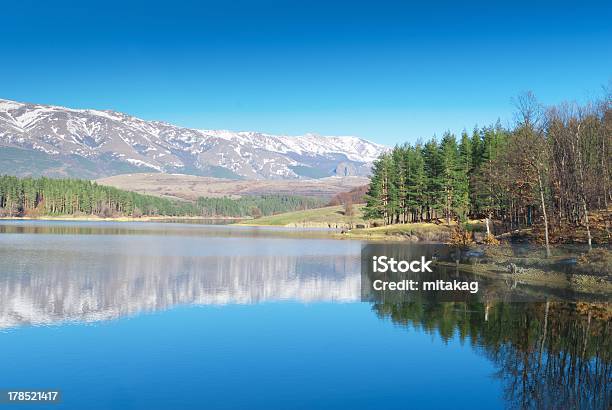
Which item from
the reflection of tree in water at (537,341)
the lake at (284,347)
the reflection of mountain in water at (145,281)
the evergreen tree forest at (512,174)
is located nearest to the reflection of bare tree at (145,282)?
the reflection of mountain in water at (145,281)

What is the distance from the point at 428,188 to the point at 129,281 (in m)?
91.6

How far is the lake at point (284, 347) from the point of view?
22.0m

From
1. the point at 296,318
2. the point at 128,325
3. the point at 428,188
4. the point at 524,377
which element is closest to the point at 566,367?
the point at 524,377

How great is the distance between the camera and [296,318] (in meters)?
37.3

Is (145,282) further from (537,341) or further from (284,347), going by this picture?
(537,341)

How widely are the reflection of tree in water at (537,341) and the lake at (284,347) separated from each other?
3.3 inches

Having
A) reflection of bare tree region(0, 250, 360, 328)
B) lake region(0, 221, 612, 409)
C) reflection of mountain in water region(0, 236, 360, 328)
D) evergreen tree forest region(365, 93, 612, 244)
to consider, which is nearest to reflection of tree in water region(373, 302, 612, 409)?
lake region(0, 221, 612, 409)

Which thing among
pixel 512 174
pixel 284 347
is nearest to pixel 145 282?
pixel 284 347

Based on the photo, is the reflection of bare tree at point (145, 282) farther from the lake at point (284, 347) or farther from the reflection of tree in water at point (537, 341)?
the reflection of tree in water at point (537, 341)

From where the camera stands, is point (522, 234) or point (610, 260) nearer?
point (610, 260)

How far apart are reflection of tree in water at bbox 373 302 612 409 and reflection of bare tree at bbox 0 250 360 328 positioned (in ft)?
34.5

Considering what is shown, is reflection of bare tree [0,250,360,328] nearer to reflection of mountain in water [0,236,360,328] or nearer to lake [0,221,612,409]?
reflection of mountain in water [0,236,360,328]

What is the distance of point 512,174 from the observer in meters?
78.3

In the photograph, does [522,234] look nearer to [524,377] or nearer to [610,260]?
[610,260]
